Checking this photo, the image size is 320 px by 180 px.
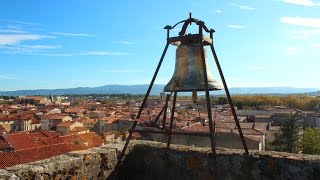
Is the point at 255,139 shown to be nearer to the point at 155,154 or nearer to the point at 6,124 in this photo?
the point at 155,154

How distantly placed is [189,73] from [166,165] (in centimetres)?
150

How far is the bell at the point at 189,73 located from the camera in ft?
14.1

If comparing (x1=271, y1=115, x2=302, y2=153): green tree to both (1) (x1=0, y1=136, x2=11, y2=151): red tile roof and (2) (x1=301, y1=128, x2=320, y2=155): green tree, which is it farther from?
(1) (x1=0, y1=136, x2=11, y2=151): red tile roof

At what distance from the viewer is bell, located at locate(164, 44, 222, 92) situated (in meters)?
4.30

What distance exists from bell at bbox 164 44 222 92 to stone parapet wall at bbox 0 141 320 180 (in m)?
1.09

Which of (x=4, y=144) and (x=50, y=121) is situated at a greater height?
(x=4, y=144)

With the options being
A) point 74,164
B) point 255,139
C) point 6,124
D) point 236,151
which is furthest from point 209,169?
point 6,124

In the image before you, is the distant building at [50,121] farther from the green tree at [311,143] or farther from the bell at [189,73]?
the bell at [189,73]

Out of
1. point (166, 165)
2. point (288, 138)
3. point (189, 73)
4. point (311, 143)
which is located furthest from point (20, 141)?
point (189, 73)

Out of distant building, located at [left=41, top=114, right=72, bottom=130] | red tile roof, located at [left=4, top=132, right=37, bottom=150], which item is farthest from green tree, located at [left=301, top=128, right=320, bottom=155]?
distant building, located at [left=41, top=114, right=72, bottom=130]

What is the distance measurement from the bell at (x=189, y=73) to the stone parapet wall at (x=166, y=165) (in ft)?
3.57

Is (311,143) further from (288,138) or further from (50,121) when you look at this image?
(50,121)

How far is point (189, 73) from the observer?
440 cm

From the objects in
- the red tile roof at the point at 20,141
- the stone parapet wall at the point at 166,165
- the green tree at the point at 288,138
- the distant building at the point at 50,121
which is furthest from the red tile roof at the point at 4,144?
the distant building at the point at 50,121
